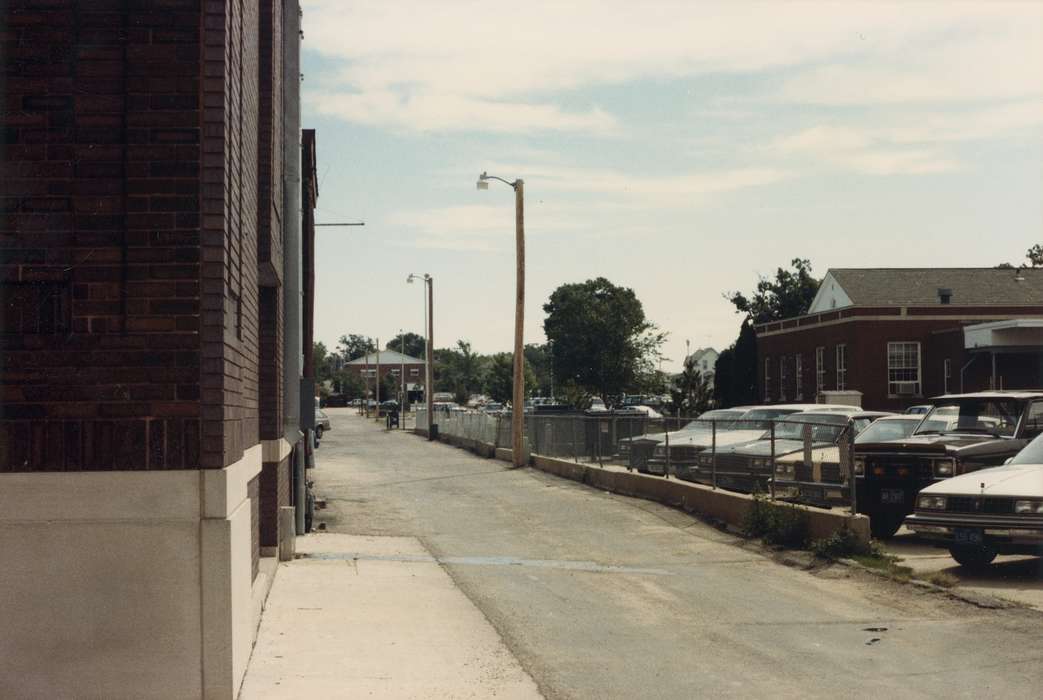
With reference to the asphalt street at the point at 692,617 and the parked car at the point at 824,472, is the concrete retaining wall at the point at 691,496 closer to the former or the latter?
the parked car at the point at 824,472

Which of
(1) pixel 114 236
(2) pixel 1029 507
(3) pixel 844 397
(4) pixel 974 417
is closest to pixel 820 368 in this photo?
(3) pixel 844 397

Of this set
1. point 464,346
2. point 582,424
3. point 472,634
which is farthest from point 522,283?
point 464,346

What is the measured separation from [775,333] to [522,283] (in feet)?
87.0

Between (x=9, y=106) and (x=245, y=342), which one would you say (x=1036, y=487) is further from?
(x=9, y=106)

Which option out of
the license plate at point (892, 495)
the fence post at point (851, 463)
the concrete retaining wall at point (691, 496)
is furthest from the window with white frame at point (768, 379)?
the fence post at point (851, 463)

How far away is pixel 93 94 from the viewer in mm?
6668

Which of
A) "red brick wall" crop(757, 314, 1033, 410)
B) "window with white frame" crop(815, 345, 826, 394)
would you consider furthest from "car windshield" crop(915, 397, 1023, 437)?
"window with white frame" crop(815, 345, 826, 394)

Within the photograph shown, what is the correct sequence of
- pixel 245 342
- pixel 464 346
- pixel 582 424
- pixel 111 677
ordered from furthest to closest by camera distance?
1. pixel 464 346
2. pixel 582 424
3. pixel 245 342
4. pixel 111 677

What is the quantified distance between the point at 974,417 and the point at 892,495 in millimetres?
2345

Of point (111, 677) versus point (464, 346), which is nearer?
point (111, 677)

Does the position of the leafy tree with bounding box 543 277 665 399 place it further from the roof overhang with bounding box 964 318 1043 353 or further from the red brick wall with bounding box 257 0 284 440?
the red brick wall with bounding box 257 0 284 440

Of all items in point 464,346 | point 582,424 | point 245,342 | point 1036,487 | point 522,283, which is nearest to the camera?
point 245,342

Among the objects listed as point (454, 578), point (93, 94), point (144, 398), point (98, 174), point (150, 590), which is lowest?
point (454, 578)

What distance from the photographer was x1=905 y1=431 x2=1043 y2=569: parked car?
11875mm
